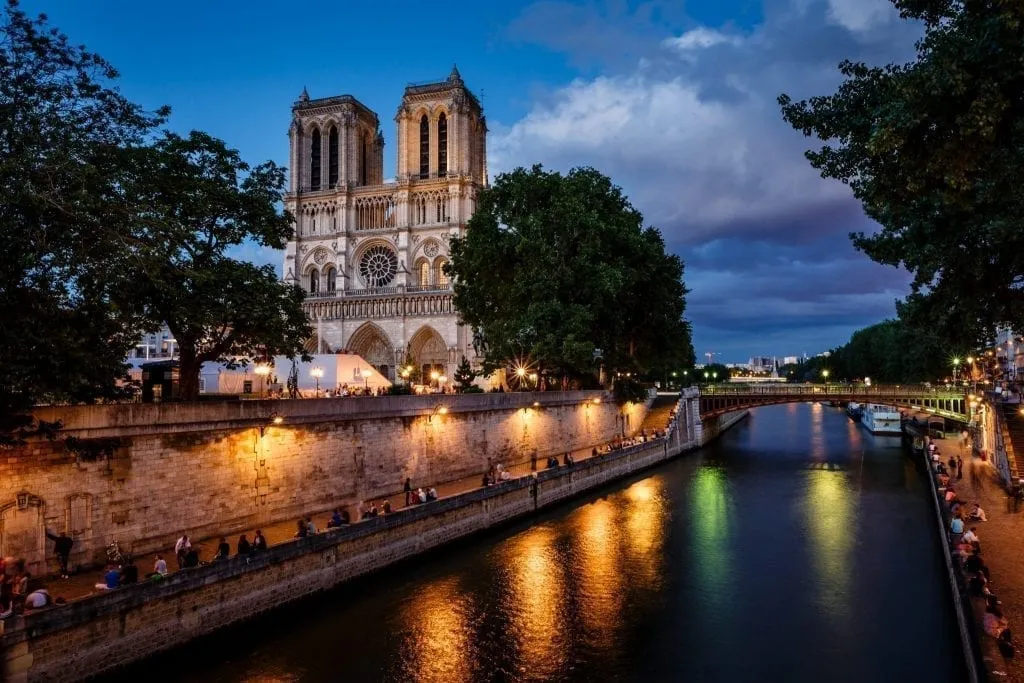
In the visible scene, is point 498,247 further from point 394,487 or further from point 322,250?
point 322,250

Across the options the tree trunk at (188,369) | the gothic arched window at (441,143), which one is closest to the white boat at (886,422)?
the gothic arched window at (441,143)

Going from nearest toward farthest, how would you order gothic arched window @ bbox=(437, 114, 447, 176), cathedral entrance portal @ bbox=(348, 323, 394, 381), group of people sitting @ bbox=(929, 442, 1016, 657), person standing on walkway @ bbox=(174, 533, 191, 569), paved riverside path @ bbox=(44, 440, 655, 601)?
group of people sitting @ bbox=(929, 442, 1016, 657), paved riverside path @ bbox=(44, 440, 655, 601), person standing on walkway @ bbox=(174, 533, 191, 569), cathedral entrance portal @ bbox=(348, 323, 394, 381), gothic arched window @ bbox=(437, 114, 447, 176)

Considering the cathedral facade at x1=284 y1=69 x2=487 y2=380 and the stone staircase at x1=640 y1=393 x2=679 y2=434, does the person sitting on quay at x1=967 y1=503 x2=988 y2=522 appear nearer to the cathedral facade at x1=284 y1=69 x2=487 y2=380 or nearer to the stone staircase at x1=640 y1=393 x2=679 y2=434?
the stone staircase at x1=640 y1=393 x2=679 y2=434

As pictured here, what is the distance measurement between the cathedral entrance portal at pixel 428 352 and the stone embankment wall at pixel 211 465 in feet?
108

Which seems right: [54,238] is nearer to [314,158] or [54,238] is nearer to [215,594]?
[215,594]

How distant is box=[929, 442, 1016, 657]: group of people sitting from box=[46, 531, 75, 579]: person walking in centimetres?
1710

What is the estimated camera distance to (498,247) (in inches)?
1505

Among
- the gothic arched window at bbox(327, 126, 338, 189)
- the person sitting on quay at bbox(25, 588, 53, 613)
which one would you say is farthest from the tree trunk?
the gothic arched window at bbox(327, 126, 338, 189)

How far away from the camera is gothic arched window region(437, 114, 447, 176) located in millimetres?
66375

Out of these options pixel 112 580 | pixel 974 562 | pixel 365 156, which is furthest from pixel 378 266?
pixel 974 562

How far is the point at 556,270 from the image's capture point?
37.2 metres

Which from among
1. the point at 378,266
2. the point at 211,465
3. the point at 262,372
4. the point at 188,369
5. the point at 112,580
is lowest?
the point at 112,580

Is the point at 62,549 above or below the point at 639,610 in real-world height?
above

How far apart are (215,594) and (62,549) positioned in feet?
10.5
